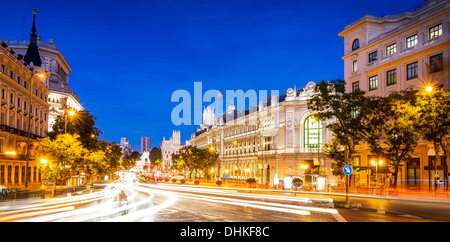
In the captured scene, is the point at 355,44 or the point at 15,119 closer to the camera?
the point at 15,119

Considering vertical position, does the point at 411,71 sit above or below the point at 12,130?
above

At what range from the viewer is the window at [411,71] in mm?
44594

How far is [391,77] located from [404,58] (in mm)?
3068

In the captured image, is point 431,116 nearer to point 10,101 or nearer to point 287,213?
point 287,213

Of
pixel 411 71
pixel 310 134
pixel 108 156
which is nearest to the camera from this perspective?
pixel 411 71

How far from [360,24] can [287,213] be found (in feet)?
137

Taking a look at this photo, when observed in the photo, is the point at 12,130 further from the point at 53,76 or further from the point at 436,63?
Answer: the point at 436,63

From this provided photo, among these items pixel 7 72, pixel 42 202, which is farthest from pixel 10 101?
pixel 42 202

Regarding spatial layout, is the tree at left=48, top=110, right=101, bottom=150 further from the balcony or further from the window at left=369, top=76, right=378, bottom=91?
the window at left=369, top=76, right=378, bottom=91

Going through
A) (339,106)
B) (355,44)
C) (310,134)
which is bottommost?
(310,134)

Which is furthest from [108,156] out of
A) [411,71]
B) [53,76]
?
[411,71]

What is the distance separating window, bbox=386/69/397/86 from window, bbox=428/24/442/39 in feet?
20.2

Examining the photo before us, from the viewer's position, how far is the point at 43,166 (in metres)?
40.8

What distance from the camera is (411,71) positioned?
45.1 meters
